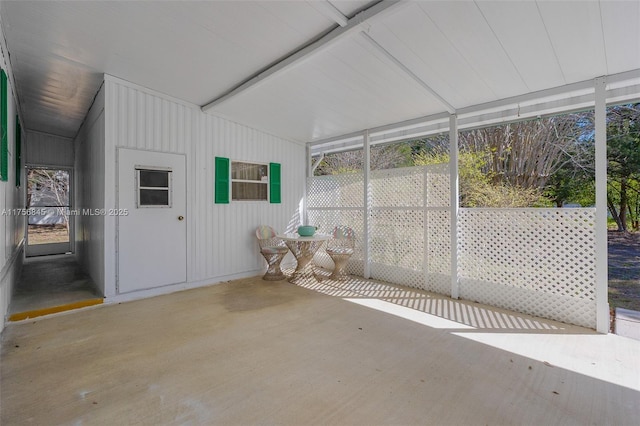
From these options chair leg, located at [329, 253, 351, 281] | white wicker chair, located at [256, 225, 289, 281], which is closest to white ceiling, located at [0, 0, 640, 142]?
white wicker chair, located at [256, 225, 289, 281]

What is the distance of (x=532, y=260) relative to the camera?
361 cm

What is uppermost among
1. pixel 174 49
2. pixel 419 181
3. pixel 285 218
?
pixel 174 49

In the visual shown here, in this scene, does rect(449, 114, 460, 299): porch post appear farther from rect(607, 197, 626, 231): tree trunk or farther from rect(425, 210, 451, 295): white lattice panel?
rect(607, 197, 626, 231): tree trunk

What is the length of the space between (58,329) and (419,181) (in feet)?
16.2

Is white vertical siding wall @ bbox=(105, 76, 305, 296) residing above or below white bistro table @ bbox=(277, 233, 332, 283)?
above

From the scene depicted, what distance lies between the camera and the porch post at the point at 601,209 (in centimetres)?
A: 304

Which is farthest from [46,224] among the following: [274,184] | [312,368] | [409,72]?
[409,72]

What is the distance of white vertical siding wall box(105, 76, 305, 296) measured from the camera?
3.99 metres

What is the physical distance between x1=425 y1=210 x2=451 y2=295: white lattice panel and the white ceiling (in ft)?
5.18

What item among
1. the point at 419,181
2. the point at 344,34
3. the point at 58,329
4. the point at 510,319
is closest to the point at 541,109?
the point at 419,181

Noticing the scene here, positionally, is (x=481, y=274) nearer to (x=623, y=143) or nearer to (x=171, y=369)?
(x=171, y=369)

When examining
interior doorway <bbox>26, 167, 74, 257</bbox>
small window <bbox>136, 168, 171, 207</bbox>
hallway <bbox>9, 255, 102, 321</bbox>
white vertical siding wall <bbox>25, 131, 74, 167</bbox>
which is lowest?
hallway <bbox>9, 255, 102, 321</bbox>

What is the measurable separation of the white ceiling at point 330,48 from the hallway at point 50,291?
296cm

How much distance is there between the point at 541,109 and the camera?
3834 mm
